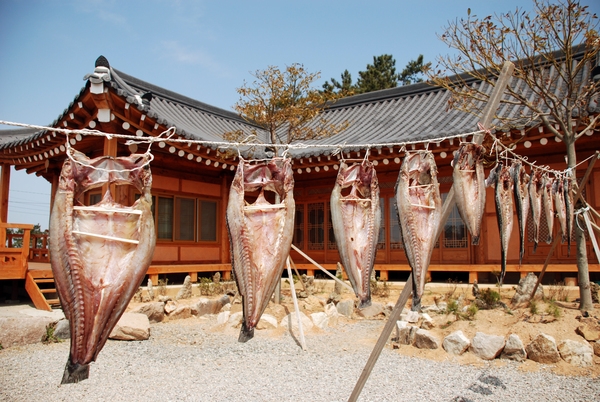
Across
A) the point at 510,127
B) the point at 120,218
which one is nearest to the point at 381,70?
the point at 510,127

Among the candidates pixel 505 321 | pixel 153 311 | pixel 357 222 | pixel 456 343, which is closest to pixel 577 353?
pixel 505 321

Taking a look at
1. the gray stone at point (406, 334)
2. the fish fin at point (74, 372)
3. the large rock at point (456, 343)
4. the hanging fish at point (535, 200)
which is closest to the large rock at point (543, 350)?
the large rock at point (456, 343)

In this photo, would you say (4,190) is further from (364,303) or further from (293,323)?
(364,303)

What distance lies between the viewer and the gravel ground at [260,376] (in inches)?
222

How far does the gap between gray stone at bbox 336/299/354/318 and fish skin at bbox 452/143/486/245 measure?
7.28 metres

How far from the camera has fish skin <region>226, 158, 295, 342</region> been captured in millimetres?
2955

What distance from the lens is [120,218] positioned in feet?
9.09

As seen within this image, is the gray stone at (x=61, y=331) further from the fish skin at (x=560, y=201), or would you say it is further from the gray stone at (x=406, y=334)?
the fish skin at (x=560, y=201)

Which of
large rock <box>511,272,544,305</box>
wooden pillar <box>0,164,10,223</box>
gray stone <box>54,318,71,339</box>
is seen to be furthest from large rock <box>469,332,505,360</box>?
wooden pillar <box>0,164,10,223</box>

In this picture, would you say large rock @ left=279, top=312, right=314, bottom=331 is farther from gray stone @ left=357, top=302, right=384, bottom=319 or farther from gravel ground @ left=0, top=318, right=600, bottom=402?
gray stone @ left=357, top=302, right=384, bottom=319

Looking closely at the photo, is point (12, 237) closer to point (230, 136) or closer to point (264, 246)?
point (230, 136)

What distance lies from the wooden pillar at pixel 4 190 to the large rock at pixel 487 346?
42.8 ft

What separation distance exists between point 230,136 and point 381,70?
26087mm

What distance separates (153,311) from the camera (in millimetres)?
9750
